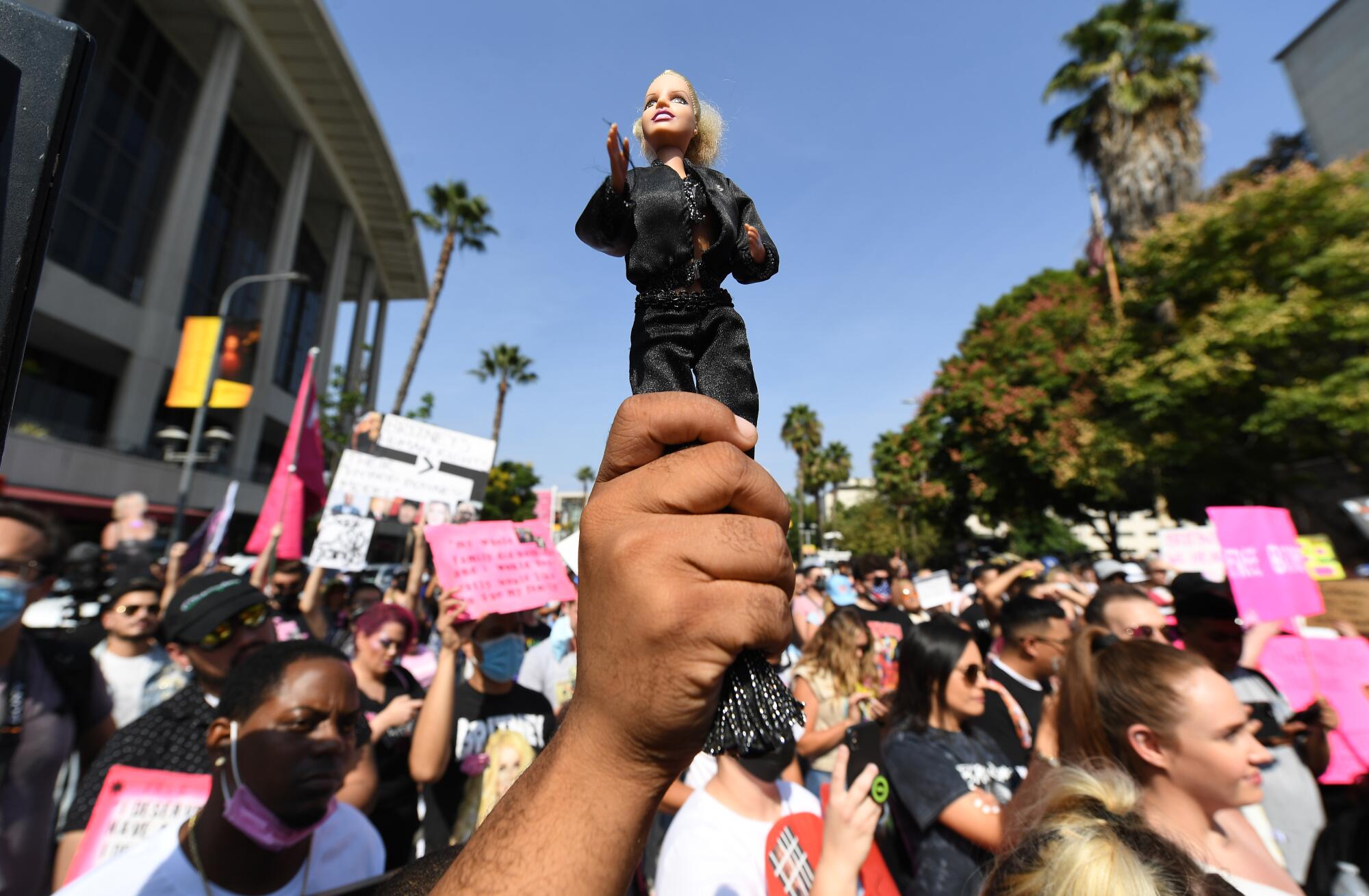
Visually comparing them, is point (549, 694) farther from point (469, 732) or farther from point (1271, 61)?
point (1271, 61)

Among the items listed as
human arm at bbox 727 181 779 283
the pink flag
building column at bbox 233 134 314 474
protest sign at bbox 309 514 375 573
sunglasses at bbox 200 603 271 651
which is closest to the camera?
human arm at bbox 727 181 779 283

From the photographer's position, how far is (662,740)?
2.86 ft

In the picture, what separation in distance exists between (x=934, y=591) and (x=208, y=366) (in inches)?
637

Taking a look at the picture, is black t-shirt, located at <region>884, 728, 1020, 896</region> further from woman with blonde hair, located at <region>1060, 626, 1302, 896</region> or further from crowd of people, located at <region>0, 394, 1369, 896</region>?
woman with blonde hair, located at <region>1060, 626, 1302, 896</region>

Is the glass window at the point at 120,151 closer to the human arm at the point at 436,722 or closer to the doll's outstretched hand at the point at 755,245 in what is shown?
the human arm at the point at 436,722

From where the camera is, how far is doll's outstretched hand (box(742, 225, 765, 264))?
1331 millimetres

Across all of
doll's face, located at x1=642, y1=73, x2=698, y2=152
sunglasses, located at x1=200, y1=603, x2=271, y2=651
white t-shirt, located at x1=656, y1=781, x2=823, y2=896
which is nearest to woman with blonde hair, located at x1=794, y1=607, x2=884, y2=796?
A: white t-shirt, located at x1=656, y1=781, x2=823, y2=896

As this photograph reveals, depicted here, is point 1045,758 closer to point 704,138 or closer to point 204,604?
point 704,138

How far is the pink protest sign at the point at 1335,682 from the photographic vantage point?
3557 millimetres

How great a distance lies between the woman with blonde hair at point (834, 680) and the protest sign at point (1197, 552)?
12.2 ft

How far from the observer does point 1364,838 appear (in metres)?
2.60

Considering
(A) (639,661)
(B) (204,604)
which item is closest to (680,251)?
(A) (639,661)

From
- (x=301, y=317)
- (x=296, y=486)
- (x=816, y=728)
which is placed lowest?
(x=816, y=728)

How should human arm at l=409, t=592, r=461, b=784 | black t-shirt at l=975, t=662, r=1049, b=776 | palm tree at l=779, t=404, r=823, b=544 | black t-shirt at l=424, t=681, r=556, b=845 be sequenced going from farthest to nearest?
palm tree at l=779, t=404, r=823, b=544, black t-shirt at l=975, t=662, r=1049, b=776, black t-shirt at l=424, t=681, r=556, b=845, human arm at l=409, t=592, r=461, b=784
